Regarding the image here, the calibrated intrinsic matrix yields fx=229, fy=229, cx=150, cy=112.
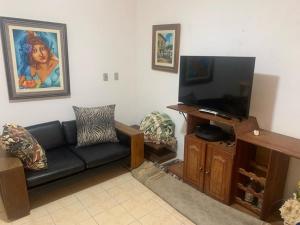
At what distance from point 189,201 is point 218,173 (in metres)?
0.43

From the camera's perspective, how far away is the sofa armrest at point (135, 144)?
2908mm

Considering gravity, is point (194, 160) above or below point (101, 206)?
above

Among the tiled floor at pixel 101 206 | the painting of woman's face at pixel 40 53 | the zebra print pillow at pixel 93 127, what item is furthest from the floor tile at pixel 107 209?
the painting of woman's face at pixel 40 53

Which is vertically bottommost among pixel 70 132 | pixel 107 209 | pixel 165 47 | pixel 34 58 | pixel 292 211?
pixel 107 209

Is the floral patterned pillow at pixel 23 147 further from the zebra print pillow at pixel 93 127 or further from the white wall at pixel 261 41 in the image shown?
the white wall at pixel 261 41

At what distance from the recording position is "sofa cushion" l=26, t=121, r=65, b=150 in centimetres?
270

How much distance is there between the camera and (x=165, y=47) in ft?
10.4

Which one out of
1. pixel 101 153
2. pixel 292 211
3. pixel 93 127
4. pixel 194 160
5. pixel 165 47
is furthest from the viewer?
pixel 165 47

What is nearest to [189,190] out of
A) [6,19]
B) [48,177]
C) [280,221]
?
[280,221]

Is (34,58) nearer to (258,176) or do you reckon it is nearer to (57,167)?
(57,167)

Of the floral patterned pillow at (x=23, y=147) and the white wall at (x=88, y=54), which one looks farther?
the white wall at (x=88, y=54)

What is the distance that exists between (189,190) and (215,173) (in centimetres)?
41

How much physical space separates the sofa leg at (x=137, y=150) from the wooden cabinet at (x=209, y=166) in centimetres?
64

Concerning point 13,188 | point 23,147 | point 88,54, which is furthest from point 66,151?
point 88,54
